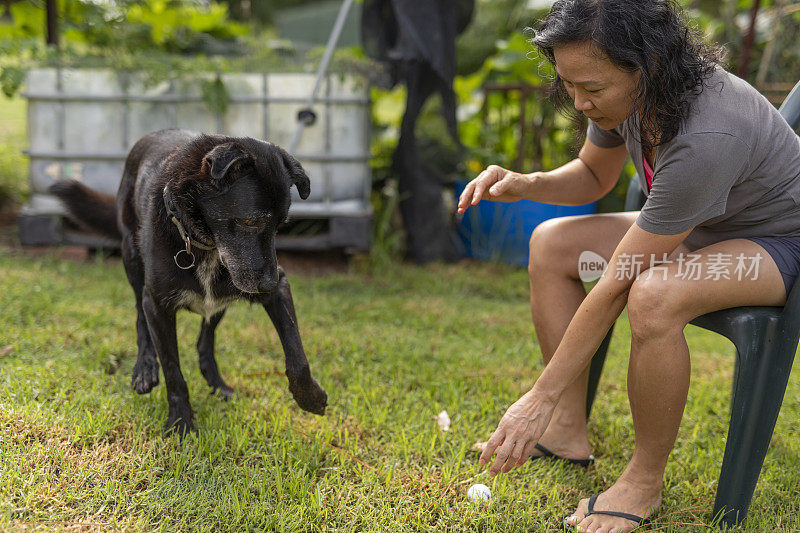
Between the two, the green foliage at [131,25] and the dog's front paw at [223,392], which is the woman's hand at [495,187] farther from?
the green foliage at [131,25]

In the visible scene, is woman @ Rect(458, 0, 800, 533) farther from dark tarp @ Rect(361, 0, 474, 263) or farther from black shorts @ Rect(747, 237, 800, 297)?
dark tarp @ Rect(361, 0, 474, 263)

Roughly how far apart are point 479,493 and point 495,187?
3.30ft

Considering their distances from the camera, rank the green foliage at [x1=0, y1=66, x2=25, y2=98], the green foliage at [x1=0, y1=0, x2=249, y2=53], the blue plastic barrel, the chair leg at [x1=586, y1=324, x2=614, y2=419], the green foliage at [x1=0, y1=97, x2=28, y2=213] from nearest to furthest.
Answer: the chair leg at [x1=586, y1=324, x2=614, y2=419], the green foliage at [x1=0, y1=66, x2=25, y2=98], the green foliage at [x1=0, y1=0, x2=249, y2=53], the blue plastic barrel, the green foliage at [x1=0, y1=97, x2=28, y2=213]

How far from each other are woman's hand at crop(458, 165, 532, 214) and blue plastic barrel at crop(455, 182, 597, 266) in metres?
2.81

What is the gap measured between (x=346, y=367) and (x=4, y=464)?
4.74ft

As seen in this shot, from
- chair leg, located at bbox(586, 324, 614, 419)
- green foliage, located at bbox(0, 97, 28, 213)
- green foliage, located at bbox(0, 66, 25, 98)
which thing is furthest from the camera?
green foliage, located at bbox(0, 97, 28, 213)

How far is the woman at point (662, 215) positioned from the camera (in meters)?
1.79

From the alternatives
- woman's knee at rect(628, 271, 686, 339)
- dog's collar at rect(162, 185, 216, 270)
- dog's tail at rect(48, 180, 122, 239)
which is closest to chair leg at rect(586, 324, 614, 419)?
woman's knee at rect(628, 271, 686, 339)

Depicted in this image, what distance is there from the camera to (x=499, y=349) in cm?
350

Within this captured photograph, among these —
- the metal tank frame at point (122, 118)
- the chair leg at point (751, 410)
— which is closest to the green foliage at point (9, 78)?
the metal tank frame at point (122, 118)

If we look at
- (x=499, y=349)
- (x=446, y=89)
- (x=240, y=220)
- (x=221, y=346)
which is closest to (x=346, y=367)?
(x=221, y=346)

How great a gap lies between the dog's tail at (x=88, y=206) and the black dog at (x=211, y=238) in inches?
28.4

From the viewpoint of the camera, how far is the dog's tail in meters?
3.13

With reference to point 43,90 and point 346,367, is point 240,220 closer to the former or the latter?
point 346,367
